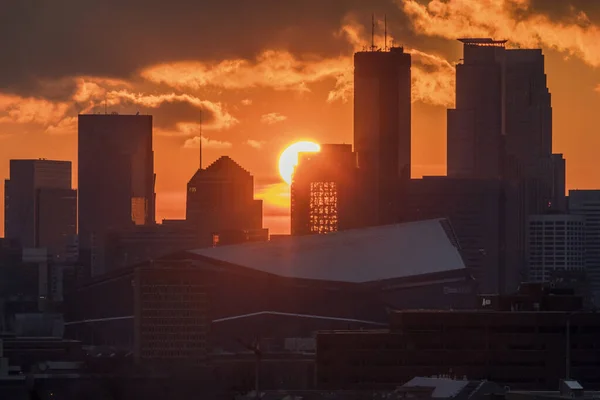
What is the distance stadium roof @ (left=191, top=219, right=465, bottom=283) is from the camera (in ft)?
554

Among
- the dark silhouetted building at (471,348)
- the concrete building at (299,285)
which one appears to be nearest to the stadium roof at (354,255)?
the concrete building at (299,285)

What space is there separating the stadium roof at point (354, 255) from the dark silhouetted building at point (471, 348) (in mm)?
54525

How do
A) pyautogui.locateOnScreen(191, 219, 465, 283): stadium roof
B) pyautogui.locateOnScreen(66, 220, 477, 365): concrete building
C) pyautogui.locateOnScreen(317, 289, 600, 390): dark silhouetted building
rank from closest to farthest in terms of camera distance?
pyautogui.locateOnScreen(317, 289, 600, 390): dark silhouetted building, pyautogui.locateOnScreen(66, 220, 477, 365): concrete building, pyautogui.locateOnScreen(191, 219, 465, 283): stadium roof

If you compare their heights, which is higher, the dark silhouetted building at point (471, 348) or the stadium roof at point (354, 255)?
the stadium roof at point (354, 255)

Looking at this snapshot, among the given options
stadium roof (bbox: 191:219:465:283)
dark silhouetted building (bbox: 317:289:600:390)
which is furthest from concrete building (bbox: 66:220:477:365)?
dark silhouetted building (bbox: 317:289:600:390)

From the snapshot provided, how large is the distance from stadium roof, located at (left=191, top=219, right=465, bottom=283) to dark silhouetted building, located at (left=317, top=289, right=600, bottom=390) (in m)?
54.5

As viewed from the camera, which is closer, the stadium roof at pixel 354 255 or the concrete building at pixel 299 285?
the concrete building at pixel 299 285

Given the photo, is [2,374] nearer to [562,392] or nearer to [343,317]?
[562,392]

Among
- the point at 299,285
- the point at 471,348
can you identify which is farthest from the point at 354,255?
the point at 471,348

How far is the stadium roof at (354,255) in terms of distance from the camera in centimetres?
16875

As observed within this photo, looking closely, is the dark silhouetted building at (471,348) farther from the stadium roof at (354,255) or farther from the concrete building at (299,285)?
the stadium roof at (354,255)

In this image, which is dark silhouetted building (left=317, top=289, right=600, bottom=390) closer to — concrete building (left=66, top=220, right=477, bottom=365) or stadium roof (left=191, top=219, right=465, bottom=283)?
concrete building (left=66, top=220, right=477, bottom=365)

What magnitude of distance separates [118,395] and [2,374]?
20881mm

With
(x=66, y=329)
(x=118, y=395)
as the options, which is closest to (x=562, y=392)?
(x=118, y=395)
